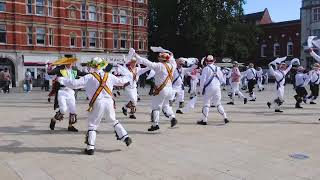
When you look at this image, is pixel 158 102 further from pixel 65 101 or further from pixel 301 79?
pixel 301 79

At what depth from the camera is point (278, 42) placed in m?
57.9

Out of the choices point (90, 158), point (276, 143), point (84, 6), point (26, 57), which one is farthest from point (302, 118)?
point (84, 6)

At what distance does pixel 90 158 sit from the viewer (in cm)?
748

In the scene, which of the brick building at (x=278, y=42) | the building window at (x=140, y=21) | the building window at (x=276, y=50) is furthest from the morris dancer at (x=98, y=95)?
the building window at (x=276, y=50)

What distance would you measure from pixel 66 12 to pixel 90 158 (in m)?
39.8

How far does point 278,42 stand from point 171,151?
5291cm

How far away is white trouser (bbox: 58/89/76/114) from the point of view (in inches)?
405

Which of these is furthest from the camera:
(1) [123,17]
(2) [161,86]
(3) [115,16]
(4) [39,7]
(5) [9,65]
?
(1) [123,17]

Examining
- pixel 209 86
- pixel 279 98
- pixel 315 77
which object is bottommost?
pixel 279 98

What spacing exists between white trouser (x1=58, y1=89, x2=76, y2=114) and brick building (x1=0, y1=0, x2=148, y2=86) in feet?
90.3

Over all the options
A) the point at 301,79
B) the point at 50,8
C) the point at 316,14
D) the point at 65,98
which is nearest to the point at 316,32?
the point at 316,14

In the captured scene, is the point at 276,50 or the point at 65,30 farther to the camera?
the point at 276,50

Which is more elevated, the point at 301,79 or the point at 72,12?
the point at 72,12

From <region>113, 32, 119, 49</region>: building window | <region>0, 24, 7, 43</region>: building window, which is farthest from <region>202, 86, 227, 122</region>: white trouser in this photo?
<region>113, 32, 119, 49</region>: building window
